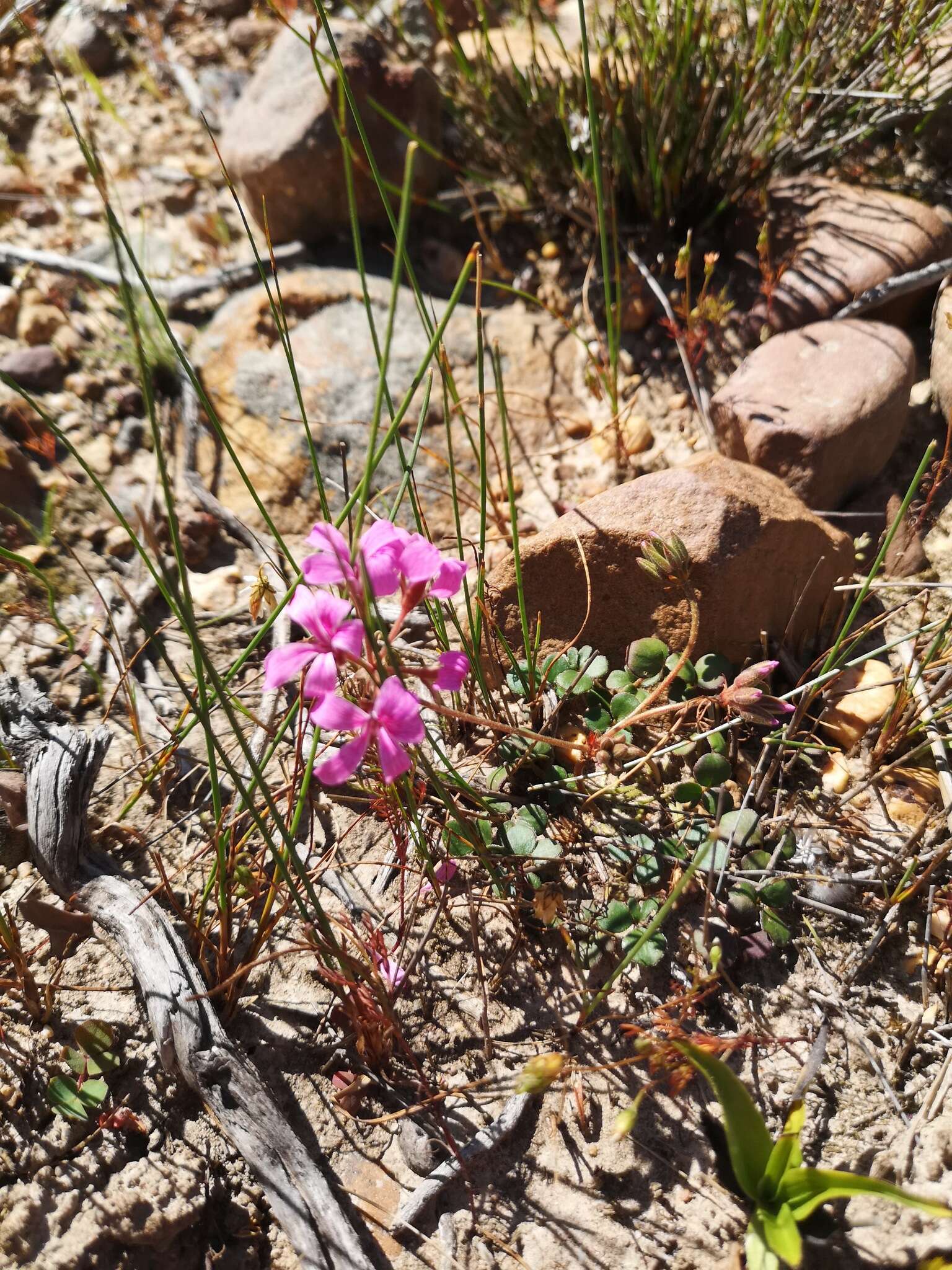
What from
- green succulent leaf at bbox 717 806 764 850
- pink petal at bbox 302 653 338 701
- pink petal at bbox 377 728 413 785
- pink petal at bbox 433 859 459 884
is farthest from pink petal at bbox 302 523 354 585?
green succulent leaf at bbox 717 806 764 850

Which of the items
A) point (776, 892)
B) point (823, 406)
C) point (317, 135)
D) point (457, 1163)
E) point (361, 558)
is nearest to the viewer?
point (361, 558)

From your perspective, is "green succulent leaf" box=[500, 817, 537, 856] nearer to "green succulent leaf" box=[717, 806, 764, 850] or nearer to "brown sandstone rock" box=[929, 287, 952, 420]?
"green succulent leaf" box=[717, 806, 764, 850]

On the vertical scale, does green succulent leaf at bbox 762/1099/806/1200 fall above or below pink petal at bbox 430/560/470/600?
below

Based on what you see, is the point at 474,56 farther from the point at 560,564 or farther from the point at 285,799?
the point at 285,799

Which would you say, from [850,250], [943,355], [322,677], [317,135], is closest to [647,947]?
[322,677]

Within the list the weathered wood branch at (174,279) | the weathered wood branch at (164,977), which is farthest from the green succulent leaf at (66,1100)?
the weathered wood branch at (174,279)

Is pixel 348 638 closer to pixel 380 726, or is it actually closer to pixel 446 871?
pixel 380 726

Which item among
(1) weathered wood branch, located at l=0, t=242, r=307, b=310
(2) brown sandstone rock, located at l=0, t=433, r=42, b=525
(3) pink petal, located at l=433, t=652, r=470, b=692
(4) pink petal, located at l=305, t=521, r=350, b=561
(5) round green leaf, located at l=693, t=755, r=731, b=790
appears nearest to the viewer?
(4) pink petal, located at l=305, t=521, r=350, b=561
